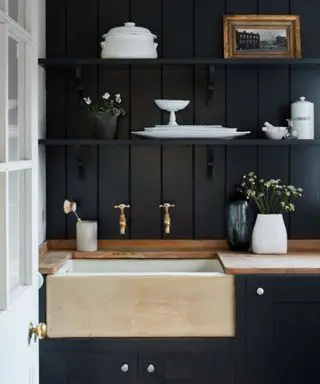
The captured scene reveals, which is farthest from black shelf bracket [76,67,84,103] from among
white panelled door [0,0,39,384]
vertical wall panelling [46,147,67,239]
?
white panelled door [0,0,39,384]

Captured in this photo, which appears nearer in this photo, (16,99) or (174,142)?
(16,99)

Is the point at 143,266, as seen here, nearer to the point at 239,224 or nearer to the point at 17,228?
the point at 239,224

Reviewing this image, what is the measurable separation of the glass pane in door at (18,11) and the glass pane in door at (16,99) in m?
0.06

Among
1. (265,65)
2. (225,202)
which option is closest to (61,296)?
(225,202)

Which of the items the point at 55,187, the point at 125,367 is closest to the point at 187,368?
the point at 125,367

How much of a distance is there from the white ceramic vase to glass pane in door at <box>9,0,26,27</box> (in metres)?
1.64

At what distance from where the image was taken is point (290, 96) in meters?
3.32

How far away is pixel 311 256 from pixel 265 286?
44 cm

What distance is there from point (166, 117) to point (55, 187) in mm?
633

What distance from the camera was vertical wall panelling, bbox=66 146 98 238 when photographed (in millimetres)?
3314

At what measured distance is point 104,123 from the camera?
3.13 m

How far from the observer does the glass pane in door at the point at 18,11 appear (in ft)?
5.63

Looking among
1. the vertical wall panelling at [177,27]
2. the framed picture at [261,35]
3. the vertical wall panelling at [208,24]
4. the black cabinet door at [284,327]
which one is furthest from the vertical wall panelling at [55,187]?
the black cabinet door at [284,327]

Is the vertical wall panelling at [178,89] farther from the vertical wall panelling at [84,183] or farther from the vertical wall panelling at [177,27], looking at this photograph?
the vertical wall panelling at [84,183]
